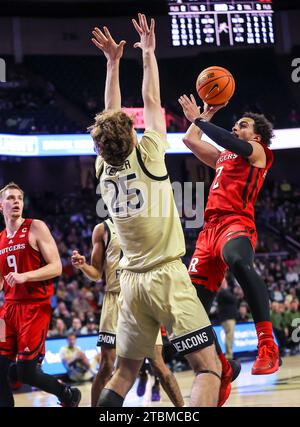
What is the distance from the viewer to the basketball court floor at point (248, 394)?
7.40m

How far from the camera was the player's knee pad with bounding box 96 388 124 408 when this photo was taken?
14.0ft

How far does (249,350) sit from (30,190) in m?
10.5

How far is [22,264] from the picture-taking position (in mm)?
6184

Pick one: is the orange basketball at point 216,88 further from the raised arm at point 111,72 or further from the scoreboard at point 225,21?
the scoreboard at point 225,21

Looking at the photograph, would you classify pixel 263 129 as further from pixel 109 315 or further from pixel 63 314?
pixel 63 314

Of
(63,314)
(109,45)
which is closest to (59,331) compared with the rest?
(63,314)

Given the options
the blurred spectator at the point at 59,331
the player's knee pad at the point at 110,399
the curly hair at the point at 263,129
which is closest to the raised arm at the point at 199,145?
the curly hair at the point at 263,129

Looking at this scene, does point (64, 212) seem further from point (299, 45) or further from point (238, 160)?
point (238, 160)

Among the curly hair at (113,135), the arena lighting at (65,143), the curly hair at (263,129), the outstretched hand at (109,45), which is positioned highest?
the arena lighting at (65,143)

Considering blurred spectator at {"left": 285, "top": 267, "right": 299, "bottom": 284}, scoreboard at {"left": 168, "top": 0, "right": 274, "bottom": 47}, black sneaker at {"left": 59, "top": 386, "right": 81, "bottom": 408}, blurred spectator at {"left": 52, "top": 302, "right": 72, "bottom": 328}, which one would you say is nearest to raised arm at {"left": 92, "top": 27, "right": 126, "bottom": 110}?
black sneaker at {"left": 59, "top": 386, "right": 81, "bottom": 408}

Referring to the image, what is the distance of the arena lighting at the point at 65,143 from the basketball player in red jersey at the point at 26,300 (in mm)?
12740

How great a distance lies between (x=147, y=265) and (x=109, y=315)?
7.91 ft

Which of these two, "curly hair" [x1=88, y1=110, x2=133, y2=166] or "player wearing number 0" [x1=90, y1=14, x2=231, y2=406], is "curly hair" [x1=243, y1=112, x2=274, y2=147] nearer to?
"player wearing number 0" [x1=90, y1=14, x2=231, y2=406]
